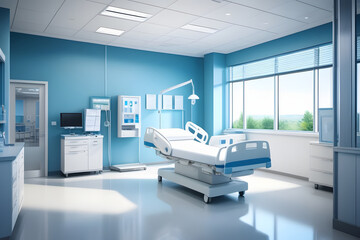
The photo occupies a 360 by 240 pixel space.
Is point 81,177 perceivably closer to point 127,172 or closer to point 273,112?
point 127,172

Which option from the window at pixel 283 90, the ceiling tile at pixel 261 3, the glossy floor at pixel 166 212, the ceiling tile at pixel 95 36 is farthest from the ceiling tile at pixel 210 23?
the glossy floor at pixel 166 212

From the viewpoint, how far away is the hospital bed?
424 centimetres

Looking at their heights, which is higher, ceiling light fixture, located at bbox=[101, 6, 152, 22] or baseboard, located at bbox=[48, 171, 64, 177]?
ceiling light fixture, located at bbox=[101, 6, 152, 22]

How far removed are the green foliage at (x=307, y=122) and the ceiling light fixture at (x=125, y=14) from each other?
14.3 ft

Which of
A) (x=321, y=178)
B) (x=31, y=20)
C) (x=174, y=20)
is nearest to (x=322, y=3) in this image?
(x=174, y=20)

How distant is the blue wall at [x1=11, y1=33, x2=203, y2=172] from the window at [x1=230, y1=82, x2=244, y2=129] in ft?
3.44

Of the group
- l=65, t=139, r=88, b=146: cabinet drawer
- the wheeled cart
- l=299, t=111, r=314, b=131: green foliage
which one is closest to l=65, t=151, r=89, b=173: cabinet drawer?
l=65, t=139, r=88, b=146: cabinet drawer

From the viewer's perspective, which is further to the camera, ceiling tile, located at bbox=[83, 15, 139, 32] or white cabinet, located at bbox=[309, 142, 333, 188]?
ceiling tile, located at bbox=[83, 15, 139, 32]

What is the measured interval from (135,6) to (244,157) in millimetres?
3217

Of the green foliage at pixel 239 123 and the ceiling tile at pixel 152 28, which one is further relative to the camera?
the green foliage at pixel 239 123

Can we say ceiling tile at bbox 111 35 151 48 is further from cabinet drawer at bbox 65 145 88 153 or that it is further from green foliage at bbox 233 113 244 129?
green foliage at bbox 233 113 244 129

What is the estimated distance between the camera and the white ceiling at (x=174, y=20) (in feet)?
15.8

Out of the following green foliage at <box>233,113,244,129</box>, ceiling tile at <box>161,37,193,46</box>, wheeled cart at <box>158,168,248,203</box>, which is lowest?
wheeled cart at <box>158,168,248,203</box>

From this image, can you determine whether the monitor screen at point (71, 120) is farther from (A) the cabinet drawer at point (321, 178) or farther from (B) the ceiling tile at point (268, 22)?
(A) the cabinet drawer at point (321, 178)
